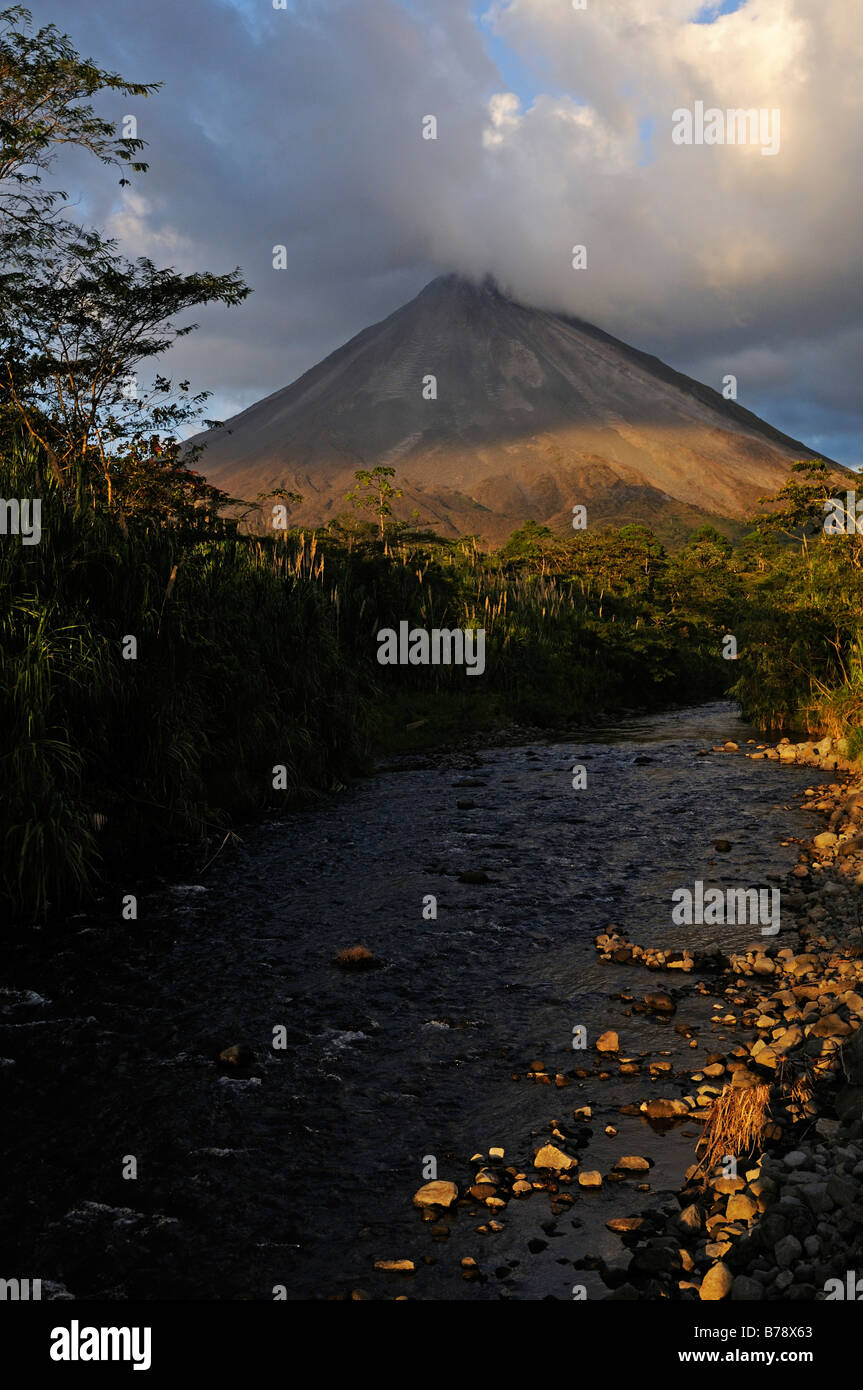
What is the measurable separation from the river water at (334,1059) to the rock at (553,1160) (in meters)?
0.12

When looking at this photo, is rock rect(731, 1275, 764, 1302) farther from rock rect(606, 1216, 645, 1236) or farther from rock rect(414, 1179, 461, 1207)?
rock rect(414, 1179, 461, 1207)

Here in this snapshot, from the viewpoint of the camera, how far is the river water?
11.5ft

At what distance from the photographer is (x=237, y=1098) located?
15.3 feet

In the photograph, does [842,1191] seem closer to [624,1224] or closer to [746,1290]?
[746,1290]

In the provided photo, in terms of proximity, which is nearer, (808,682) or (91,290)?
(808,682)

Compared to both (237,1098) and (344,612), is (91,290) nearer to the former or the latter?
(344,612)

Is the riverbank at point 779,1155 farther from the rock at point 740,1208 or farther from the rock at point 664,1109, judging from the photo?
the rock at point 664,1109

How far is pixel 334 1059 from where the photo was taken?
16.6 ft

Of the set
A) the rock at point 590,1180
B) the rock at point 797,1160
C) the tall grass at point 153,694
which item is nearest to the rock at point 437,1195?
the rock at point 590,1180

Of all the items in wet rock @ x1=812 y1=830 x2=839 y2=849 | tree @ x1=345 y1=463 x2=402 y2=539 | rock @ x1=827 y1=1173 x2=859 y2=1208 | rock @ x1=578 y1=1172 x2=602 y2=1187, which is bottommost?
rock @ x1=578 y1=1172 x2=602 y2=1187

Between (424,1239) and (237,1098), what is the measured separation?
1524 millimetres

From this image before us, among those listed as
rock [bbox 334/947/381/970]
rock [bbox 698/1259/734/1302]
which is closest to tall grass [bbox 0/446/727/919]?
rock [bbox 334/947/381/970]

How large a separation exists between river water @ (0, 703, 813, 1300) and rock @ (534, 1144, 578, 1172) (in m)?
0.12

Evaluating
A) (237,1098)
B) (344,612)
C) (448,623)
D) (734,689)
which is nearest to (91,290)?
(344,612)
